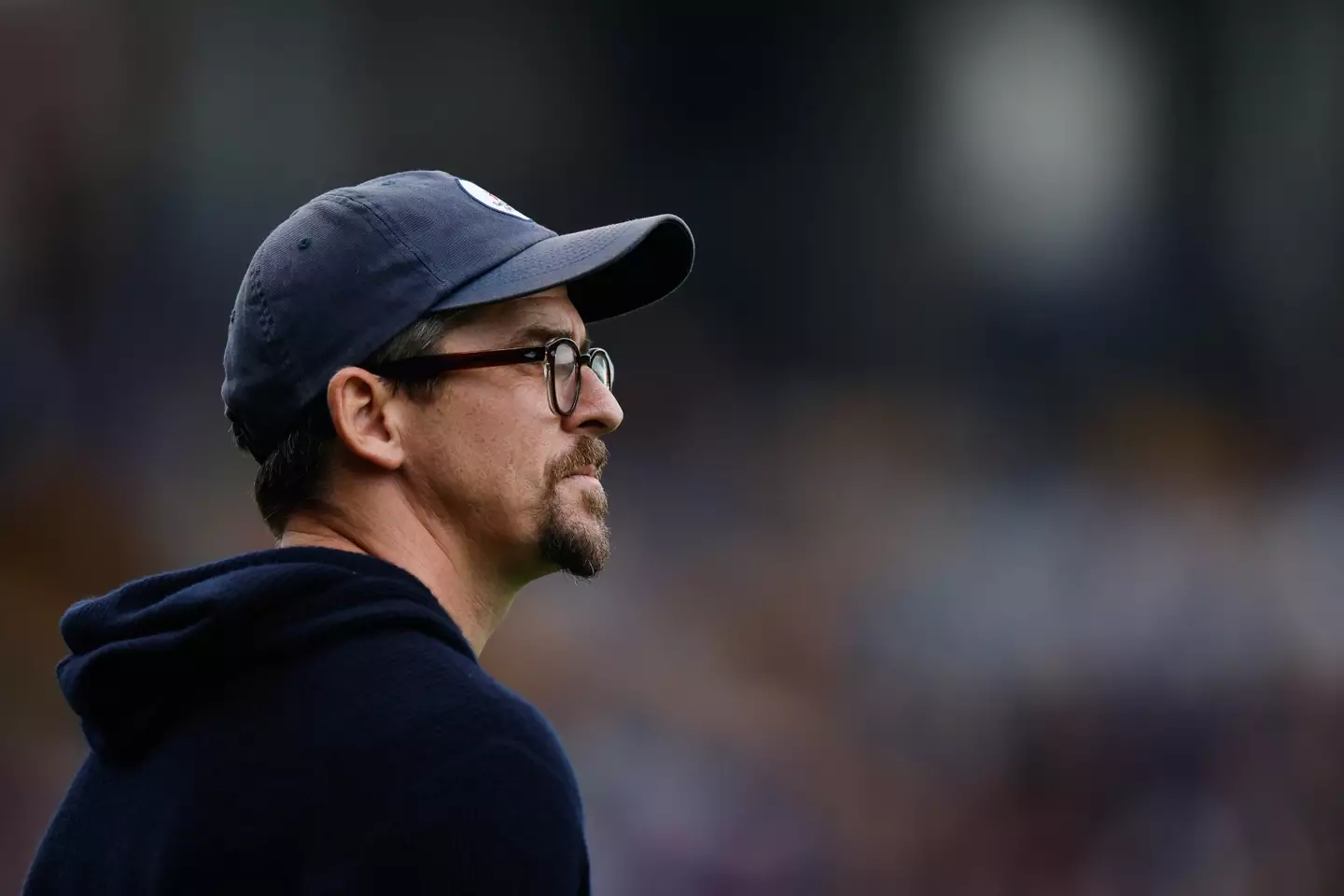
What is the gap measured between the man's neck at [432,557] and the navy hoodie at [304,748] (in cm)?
15

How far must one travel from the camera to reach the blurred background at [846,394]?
14.4 ft

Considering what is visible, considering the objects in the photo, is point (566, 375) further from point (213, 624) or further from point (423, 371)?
point (213, 624)

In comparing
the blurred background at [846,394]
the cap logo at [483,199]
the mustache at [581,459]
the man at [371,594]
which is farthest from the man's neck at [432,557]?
the blurred background at [846,394]

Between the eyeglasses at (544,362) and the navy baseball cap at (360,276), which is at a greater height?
the navy baseball cap at (360,276)

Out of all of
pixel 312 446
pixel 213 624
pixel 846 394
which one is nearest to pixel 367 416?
pixel 312 446

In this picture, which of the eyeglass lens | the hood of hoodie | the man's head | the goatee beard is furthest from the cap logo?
the hood of hoodie

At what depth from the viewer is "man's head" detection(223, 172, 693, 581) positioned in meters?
1.25

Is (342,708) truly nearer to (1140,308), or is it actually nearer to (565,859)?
(565,859)

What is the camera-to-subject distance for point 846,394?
4988 mm

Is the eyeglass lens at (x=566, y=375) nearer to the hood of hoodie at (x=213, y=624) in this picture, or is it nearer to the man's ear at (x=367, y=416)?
the man's ear at (x=367, y=416)

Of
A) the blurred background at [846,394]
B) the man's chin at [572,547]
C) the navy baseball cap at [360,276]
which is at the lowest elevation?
the blurred background at [846,394]

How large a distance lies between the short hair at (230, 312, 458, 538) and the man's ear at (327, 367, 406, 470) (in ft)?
0.05

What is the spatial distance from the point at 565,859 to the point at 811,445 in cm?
407

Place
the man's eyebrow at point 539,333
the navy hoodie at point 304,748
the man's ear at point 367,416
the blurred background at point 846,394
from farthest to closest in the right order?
1. the blurred background at point 846,394
2. the man's eyebrow at point 539,333
3. the man's ear at point 367,416
4. the navy hoodie at point 304,748
